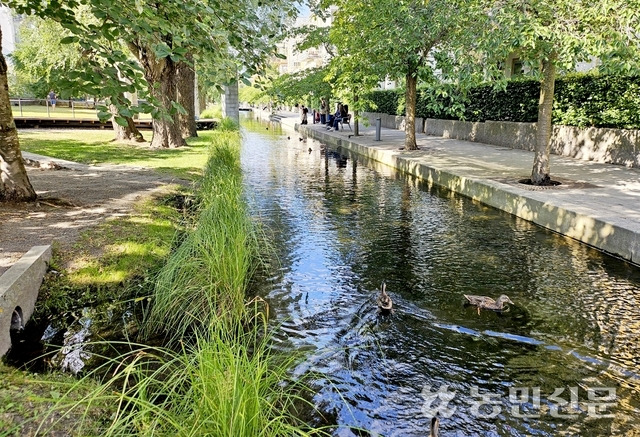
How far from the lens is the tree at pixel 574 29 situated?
22.4 feet

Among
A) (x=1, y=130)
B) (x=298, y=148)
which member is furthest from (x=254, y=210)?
(x=298, y=148)

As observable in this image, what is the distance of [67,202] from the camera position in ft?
25.1

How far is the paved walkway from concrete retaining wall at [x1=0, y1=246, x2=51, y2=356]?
22.1 ft

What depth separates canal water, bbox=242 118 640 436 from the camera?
348cm

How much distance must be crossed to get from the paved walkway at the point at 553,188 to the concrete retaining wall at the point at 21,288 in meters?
6.73

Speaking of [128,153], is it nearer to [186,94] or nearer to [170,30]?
[186,94]

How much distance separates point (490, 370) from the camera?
3.97 metres

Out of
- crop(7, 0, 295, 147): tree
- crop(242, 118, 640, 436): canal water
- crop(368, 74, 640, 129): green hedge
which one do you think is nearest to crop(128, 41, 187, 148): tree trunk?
crop(368, 74, 640, 129): green hedge

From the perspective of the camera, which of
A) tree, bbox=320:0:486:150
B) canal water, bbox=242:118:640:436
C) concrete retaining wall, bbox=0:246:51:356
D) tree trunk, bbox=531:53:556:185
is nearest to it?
canal water, bbox=242:118:640:436

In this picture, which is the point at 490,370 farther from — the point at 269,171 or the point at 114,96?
the point at 269,171

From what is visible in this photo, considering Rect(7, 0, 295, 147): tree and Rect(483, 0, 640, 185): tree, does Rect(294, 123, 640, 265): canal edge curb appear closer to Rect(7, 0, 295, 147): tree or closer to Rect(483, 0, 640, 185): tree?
Rect(483, 0, 640, 185): tree

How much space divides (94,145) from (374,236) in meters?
13.6

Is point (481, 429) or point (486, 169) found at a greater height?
point (486, 169)

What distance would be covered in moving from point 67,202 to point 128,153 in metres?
8.34
